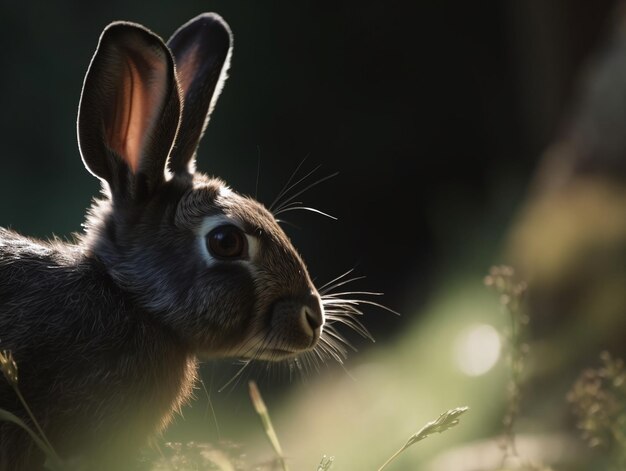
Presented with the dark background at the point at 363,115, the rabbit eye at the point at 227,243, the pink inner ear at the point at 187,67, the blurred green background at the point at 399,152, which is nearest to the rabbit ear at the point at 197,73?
the pink inner ear at the point at 187,67

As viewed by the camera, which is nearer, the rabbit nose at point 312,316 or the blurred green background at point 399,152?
the rabbit nose at point 312,316

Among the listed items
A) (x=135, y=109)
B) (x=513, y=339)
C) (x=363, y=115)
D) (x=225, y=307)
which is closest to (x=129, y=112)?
(x=135, y=109)

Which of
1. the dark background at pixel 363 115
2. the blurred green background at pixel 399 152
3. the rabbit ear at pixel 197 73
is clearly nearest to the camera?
the rabbit ear at pixel 197 73

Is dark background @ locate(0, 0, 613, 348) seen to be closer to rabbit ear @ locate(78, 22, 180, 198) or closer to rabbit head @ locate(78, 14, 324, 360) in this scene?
rabbit head @ locate(78, 14, 324, 360)

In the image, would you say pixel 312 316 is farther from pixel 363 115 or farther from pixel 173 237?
pixel 363 115

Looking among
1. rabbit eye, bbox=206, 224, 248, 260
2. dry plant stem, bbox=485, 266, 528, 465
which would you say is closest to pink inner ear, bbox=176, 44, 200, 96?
rabbit eye, bbox=206, 224, 248, 260

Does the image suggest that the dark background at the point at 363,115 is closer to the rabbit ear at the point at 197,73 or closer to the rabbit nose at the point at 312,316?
the rabbit ear at the point at 197,73

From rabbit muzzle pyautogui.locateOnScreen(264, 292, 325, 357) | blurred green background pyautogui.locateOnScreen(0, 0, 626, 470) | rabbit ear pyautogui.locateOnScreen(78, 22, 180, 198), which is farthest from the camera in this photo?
blurred green background pyautogui.locateOnScreen(0, 0, 626, 470)

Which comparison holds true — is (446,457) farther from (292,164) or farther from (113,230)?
(292,164)
